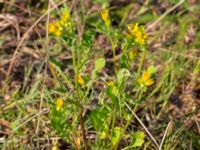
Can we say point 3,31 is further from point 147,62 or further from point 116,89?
point 116,89


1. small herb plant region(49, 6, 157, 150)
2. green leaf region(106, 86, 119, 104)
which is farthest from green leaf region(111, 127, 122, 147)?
green leaf region(106, 86, 119, 104)

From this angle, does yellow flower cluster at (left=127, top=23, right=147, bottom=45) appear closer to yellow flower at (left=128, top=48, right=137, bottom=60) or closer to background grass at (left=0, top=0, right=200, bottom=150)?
yellow flower at (left=128, top=48, right=137, bottom=60)

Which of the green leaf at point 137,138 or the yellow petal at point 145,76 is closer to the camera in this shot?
the yellow petal at point 145,76

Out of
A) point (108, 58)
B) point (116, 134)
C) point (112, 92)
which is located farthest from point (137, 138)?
point (108, 58)

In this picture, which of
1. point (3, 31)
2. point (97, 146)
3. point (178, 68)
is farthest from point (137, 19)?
point (97, 146)

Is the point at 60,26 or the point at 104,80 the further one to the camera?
the point at 104,80

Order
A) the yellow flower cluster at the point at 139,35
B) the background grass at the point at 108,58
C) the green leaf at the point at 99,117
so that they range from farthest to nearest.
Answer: the background grass at the point at 108,58
the green leaf at the point at 99,117
the yellow flower cluster at the point at 139,35

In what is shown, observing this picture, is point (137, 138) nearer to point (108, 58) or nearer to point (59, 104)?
point (59, 104)

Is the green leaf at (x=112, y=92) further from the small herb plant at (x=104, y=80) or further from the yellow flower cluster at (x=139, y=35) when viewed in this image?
the yellow flower cluster at (x=139, y=35)

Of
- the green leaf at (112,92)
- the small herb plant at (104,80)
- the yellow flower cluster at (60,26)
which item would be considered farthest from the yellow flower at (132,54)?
the yellow flower cluster at (60,26)

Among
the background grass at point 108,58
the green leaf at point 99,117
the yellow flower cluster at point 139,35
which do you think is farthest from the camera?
the background grass at point 108,58

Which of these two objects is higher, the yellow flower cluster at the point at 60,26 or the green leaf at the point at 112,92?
the yellow flower cluster at the point at 60,26

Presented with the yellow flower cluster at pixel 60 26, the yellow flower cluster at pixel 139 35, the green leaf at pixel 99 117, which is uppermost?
the yellow flower cluster at pixel 60 26
